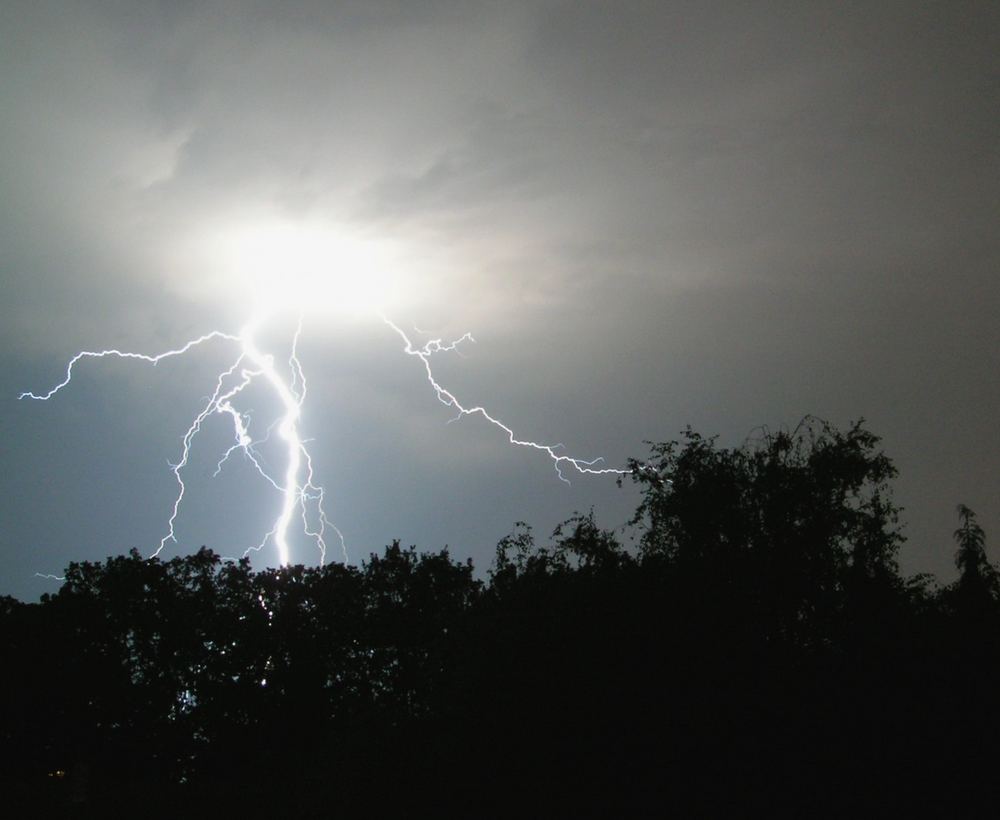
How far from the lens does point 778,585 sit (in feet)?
47.4

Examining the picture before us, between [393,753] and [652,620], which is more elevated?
[652,620]

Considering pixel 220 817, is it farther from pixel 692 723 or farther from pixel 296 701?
pixel 692 723

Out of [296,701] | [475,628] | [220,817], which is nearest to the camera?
[475,628]

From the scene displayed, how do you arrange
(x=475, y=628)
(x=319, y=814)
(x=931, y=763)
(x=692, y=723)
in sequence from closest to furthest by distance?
(x=931, y=763) < (x=692, y=723) < (x=475, y=628) < (x=319, y=814)

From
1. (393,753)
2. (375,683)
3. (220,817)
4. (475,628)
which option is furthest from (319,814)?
(375,683)

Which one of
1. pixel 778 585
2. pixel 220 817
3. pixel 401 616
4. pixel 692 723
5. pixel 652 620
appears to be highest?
pixel 401 616

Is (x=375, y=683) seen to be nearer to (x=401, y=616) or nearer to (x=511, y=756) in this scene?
(x=401, y=616)

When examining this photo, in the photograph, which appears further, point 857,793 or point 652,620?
point 652,620

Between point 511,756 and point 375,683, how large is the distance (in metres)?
19.5

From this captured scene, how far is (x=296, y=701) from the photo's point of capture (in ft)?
101

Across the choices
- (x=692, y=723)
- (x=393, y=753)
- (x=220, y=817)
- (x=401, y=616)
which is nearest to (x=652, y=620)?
(x=692, y=723)

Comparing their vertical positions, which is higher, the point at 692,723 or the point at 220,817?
the point at 692,723

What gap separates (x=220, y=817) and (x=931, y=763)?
17.5 m

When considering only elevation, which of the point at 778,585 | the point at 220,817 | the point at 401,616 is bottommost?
the point at 220,817
